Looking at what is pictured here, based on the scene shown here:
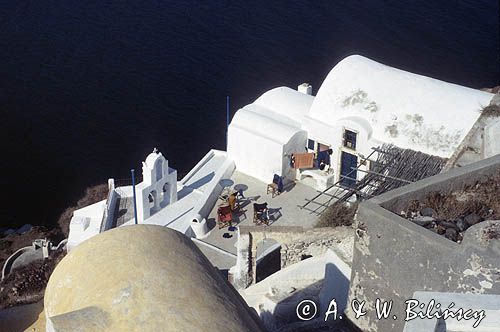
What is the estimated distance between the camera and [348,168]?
31.3 meters

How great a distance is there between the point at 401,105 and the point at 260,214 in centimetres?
703

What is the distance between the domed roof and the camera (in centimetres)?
1144

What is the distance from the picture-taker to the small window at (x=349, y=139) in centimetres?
3059

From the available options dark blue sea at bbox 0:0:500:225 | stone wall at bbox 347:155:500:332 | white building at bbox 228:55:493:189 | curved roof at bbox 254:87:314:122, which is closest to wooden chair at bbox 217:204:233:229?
white building at bbox 228:55:493:189

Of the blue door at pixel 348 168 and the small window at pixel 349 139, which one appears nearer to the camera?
the small window at pixel 349 139

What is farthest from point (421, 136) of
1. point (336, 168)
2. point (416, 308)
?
point (416, 308)

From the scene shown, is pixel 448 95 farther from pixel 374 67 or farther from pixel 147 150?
pixel 147 150

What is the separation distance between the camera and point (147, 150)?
4519 cm

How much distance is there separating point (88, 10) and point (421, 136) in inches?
1447

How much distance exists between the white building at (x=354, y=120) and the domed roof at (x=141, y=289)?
17.5m

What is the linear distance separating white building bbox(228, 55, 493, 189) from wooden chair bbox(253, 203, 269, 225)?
2.65m

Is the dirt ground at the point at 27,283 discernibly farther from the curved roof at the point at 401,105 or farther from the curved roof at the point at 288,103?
the curved roof at the point at 401,105

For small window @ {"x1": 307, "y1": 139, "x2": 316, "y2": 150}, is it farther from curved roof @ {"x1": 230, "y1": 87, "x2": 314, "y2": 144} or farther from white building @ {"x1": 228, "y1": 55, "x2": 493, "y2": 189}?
curved roof @ {"x1": 230, "y1": 87, "x2": 314, "y2": 144}

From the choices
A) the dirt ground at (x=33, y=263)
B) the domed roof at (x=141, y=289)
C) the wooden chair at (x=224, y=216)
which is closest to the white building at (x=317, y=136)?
the wooden chair at (x=224, y=216)
